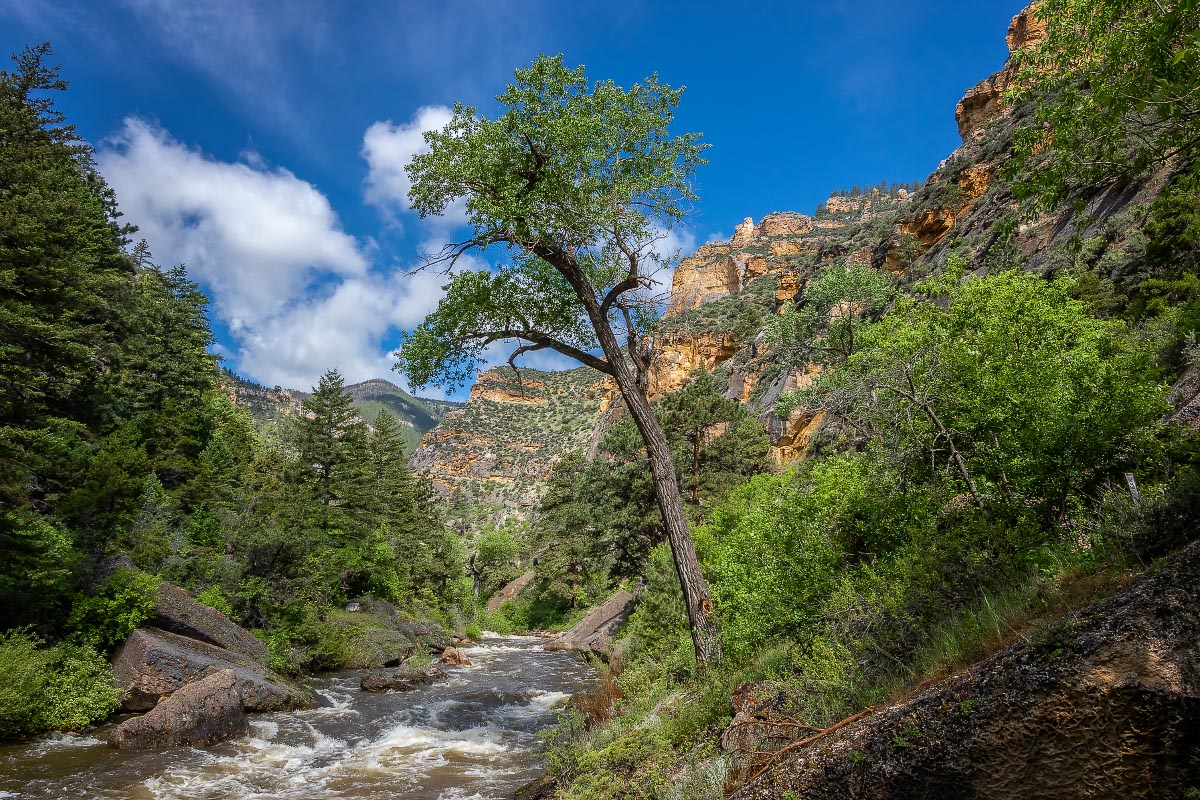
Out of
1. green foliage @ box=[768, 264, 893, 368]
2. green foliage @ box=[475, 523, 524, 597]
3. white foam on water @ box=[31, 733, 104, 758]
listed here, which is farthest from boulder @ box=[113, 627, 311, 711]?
green foliage @ box=[475, 523, 524, 597]

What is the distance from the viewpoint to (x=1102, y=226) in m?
22.6

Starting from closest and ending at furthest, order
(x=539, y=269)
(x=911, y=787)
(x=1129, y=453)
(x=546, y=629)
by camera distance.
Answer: (x=911, y=787) < (x=1129, y=453) < (x=539, y=269) < (x=546, y=629)

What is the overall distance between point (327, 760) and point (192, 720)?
3.01 meters

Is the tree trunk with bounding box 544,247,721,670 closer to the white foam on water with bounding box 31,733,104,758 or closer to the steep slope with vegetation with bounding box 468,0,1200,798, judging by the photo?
the steep slope with vegetation with bounding box 468,0,1200,798

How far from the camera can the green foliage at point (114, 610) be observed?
13555mm

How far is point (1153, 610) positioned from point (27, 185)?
22.6 metres

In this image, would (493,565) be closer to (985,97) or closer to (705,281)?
(985,97)

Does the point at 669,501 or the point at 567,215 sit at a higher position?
the point at 567,215

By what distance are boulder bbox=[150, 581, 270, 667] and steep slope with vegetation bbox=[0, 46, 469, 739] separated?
680mm

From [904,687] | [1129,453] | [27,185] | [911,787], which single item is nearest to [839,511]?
[1129,453]

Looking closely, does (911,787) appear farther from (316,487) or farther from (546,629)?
(546,629)

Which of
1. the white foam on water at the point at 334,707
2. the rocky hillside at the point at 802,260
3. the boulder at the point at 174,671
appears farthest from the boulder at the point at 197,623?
the rocky hillside at the point at 802,260

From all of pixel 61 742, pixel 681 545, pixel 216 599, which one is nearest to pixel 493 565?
pixel 216 599

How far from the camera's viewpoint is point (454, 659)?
26.8 metres
